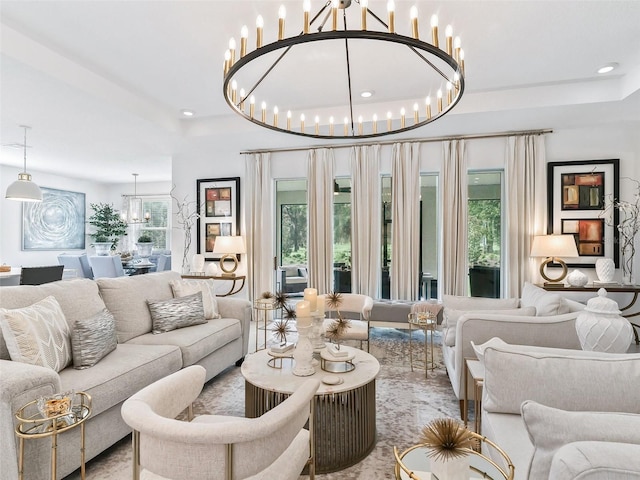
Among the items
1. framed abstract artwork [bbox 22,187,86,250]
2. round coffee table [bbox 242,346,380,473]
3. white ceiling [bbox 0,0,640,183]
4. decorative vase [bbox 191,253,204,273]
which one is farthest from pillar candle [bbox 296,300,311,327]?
framed abstract artwork [bbox 22,187,86,250]

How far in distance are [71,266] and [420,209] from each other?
6.55 m

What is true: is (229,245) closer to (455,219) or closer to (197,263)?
(197,263)

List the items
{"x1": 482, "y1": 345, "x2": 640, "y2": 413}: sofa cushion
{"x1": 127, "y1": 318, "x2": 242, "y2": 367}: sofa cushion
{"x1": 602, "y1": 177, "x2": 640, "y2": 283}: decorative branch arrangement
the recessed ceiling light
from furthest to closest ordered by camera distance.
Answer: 1. {"x1": 602, "y1": 177, "x2": 640, "y2": 283}: decorative branch arrangement
2. the recessed ceiling light
3. {"x1": 127, "y1": 318, "x2": 242, "y2": 367}: sofa cushion
4. {"x1": 482, "y1": 345, "x2": 640, "y2": 413}: sofa cushion

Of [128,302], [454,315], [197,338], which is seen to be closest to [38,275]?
[128,302]

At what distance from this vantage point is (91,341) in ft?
7.34

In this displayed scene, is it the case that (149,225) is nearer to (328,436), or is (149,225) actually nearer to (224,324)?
(224,324)

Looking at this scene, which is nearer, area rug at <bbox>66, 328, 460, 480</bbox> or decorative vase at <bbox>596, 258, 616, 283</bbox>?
area rug at <bbox>66, 328, 460, 480</bbox>

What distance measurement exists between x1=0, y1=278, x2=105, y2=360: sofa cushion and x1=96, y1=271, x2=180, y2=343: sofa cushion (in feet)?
0.36

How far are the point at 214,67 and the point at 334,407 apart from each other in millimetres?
3066

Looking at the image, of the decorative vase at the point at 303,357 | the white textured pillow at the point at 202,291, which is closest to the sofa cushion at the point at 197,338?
the white textured pillow at the point at 202,291

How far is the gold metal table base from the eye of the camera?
1.96 m

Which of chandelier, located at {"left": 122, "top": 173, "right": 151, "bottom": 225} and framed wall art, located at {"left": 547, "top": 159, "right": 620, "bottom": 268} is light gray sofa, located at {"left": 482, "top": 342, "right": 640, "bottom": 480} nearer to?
framed wall art, located at {"left": 547, "top": 159, "right": 620, "bottom": 268}

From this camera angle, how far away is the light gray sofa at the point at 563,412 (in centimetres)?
79

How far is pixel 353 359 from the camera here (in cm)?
236
